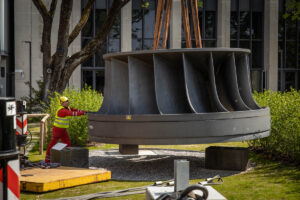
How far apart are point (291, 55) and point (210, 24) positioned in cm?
764

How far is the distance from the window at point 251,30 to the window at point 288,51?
5.92 feet

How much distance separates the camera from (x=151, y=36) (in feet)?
117

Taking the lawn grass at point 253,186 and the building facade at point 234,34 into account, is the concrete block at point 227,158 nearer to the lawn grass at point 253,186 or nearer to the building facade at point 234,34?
the lawn grass at point 253,186

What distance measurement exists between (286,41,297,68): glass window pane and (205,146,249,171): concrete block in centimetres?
2966

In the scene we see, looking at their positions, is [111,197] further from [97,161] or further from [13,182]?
[97,161]

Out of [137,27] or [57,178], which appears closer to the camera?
[57,178]

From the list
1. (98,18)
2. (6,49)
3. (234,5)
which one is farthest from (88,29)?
(234,5)

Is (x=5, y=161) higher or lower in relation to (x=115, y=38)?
lower

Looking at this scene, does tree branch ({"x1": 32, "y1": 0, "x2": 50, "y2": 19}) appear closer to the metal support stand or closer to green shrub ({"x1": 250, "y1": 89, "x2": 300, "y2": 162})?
green shrub ({"x1": 250, "y1": 89, "x2": 300, "y2": 162})

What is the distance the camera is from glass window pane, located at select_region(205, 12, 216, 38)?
1449 inches

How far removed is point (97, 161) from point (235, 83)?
435 cm

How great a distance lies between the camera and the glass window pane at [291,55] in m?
37.9

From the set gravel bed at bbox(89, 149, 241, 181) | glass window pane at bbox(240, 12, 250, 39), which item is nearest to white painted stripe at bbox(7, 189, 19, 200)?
gravel bed at bbox(89, 149, 241, 181)

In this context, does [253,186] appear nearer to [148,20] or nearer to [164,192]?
[164,192]
